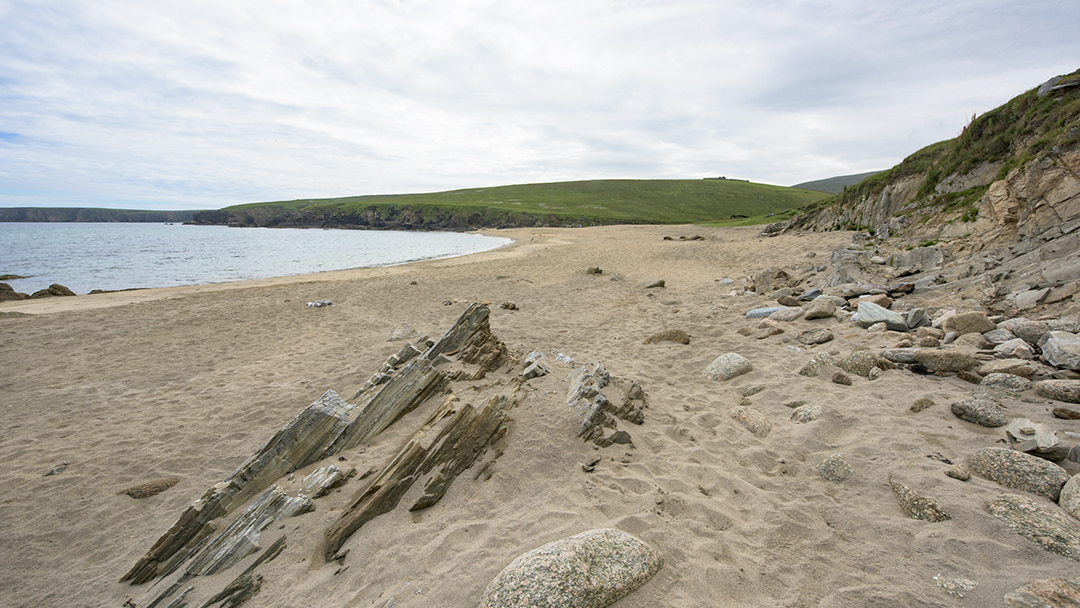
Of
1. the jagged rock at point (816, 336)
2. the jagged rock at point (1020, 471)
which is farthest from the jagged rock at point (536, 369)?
the jagged rock at point (816, 336)

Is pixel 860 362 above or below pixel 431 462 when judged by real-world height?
above

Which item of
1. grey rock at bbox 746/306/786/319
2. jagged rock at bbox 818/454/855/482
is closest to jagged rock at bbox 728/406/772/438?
jagged rock at bbox 818/454/855/482

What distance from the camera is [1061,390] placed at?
15.1 feet

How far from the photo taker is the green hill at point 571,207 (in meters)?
93.6

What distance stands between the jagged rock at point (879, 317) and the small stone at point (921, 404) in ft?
9.43

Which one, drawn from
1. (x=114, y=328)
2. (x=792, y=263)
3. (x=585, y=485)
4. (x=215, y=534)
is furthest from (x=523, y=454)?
(x=792, y=263)

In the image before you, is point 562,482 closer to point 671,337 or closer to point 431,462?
point 431,462

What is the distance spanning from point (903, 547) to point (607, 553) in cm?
227

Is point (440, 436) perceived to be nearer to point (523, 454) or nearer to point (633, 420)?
point (523, 454)

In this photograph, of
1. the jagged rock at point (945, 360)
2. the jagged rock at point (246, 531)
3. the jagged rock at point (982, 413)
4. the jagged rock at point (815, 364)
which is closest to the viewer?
the jagged rock at point (246, 531)

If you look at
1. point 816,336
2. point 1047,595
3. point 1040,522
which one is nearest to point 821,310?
point 816,336

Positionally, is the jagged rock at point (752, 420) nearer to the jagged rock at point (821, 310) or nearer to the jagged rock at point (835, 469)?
the jagged rock at point (835, 469)

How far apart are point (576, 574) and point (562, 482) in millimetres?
1471

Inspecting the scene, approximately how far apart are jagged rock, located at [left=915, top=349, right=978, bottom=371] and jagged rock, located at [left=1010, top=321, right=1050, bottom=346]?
90 centimetres
